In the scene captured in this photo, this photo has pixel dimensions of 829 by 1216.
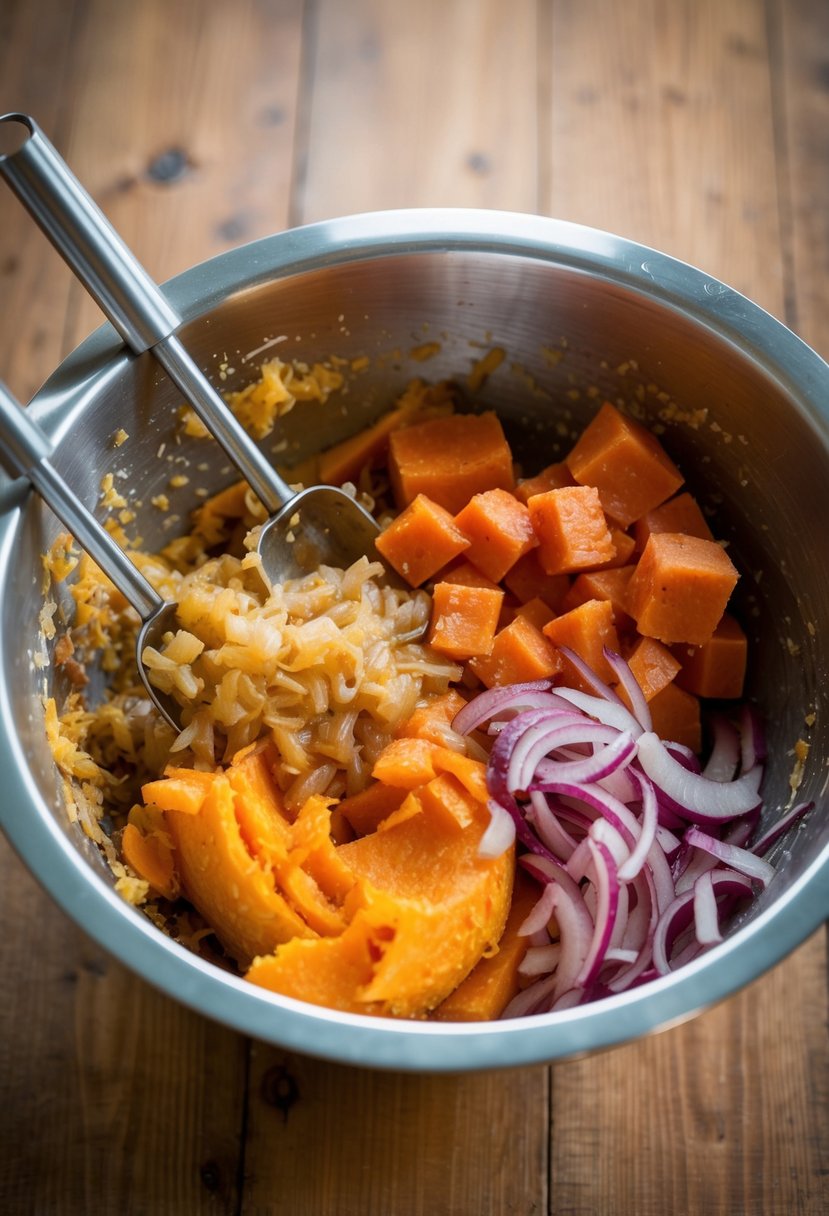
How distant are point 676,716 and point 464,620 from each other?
41 cm

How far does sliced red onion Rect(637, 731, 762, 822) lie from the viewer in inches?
68.3

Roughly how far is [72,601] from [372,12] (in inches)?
69.4

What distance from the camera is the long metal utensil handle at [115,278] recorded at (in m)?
1.54

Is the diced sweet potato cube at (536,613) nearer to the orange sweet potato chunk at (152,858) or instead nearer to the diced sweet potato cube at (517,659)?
the diced sweet potato cube at (517,659)

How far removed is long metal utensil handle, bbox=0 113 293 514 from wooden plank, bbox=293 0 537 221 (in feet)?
3.02

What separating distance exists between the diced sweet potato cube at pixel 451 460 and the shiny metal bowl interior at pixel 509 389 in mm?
89

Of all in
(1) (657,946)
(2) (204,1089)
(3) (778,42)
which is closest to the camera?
(1) (657,946)

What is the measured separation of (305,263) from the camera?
1.80m

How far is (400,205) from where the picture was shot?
2516 mm

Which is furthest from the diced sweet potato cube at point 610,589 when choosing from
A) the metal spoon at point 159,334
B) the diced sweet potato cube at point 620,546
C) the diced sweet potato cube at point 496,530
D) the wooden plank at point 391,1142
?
the wooden plank at point 391,1142

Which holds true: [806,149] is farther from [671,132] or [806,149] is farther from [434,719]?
[434,719]

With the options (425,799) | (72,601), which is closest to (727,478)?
(425,799)

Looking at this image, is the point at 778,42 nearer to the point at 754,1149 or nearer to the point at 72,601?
the point at 72,601

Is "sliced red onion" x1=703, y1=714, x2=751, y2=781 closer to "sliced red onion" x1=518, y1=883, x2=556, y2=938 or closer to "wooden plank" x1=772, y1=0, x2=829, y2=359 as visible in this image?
"sliced red onion" x1=518, y1=883, x2=556, y2=938
